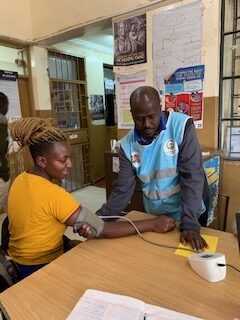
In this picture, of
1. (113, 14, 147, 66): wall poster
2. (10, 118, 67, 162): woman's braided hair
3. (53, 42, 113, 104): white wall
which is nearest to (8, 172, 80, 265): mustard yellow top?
(10, 118, 67, 162): woman's braided hair

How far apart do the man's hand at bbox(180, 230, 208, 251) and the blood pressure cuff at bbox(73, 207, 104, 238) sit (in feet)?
1.10

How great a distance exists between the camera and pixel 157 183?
127 cm

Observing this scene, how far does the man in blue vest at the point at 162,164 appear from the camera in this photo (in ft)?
3.78

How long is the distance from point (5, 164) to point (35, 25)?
191 centimetres

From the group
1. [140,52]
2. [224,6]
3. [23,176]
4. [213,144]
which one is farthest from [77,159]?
[23,176]

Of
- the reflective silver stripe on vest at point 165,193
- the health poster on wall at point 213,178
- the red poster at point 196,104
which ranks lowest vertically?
the health poster on wall at point 213,178

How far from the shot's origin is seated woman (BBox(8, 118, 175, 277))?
103 centimetres

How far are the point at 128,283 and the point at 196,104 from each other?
1837 millimetres

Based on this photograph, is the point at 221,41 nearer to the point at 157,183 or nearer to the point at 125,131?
the point at 125,131

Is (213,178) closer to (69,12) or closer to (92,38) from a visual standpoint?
(69,12)

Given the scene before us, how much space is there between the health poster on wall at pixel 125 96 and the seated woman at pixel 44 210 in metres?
1.69

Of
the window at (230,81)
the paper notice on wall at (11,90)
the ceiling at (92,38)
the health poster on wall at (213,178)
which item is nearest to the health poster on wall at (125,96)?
the ceiling at (92,38)

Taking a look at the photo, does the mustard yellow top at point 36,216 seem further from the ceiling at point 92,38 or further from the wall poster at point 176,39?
the ceiling at point 92,38

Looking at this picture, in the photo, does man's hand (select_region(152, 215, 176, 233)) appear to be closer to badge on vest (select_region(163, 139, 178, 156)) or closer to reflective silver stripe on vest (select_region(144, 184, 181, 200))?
reflective silver stripe on vest (select_region(144, 184, 181, 200))
